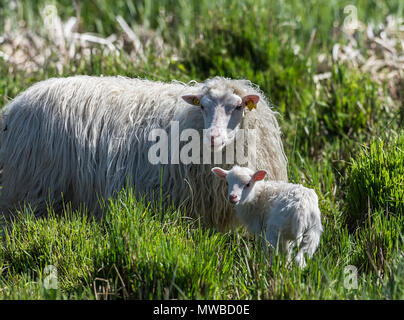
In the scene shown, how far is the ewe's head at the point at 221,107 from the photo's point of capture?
3402mm

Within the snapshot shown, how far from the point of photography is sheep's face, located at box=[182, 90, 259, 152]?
3404mm

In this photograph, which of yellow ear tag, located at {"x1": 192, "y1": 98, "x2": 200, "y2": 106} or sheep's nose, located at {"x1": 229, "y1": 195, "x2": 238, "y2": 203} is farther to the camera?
yellow ear tag, located at {"x1": 192, "y1": 98, "x2": 200, "y2": 106}

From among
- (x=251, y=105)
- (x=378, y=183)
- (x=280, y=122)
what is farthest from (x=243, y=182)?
(x=280, y=122)

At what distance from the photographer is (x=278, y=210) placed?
10.3 ft

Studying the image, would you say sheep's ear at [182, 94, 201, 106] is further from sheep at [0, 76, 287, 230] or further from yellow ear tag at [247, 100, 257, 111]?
yellow ear tag at [247, 100, 257, 111]

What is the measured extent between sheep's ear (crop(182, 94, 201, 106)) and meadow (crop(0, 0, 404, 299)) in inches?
26.4

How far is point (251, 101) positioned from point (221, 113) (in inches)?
9.3

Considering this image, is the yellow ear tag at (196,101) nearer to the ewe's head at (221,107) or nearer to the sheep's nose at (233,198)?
the ewe's head at (221,107)

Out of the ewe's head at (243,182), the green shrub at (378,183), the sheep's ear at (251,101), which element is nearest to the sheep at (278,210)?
the ewe's head at (243,182)

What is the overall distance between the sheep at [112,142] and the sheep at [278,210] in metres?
0.39

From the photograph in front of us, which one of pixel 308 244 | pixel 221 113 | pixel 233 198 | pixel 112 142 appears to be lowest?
pixel 308 244

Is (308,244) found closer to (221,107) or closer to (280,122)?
(221,107)

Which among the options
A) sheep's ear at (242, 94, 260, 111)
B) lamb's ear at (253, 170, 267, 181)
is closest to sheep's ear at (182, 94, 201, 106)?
sheep's ear at (242, 94, 260, 111)
